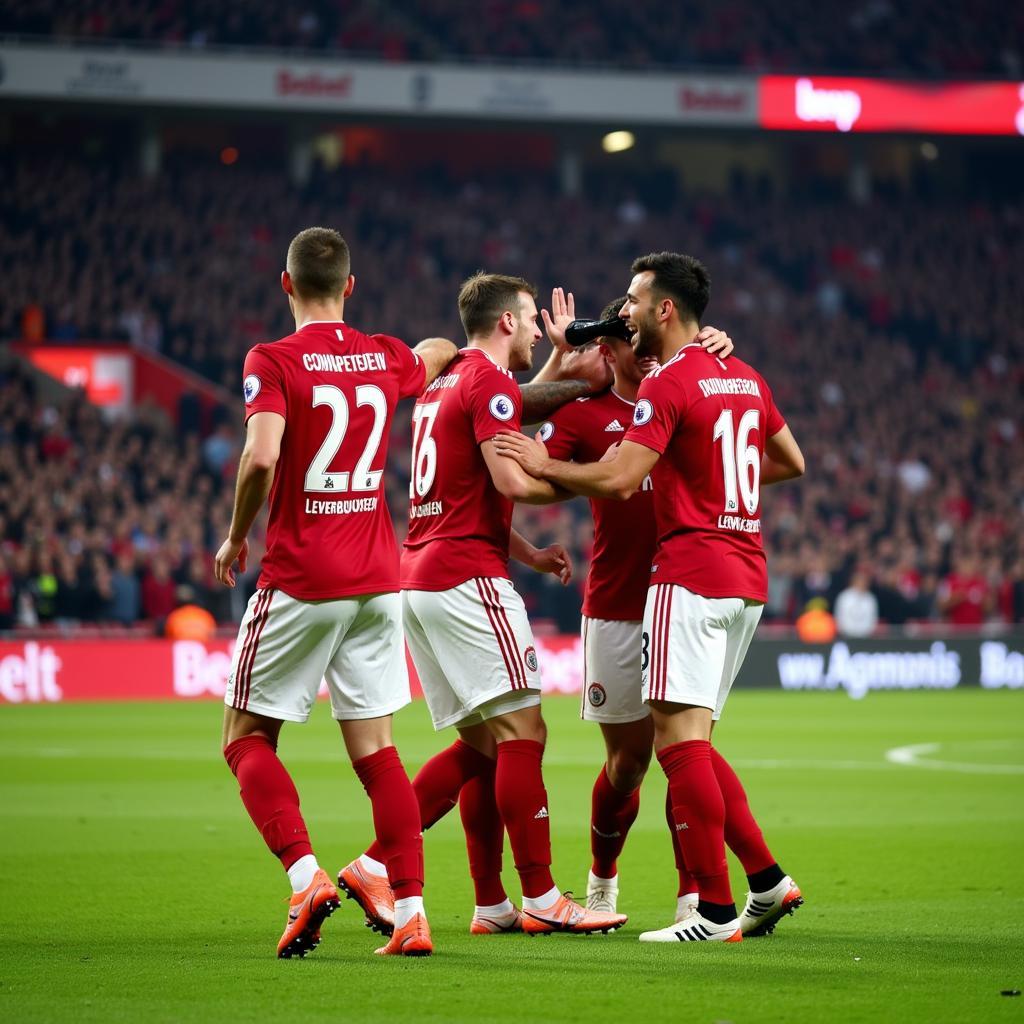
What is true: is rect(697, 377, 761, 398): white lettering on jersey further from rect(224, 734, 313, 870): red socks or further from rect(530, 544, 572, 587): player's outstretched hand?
rect(224, 734, 313, 870): red socks

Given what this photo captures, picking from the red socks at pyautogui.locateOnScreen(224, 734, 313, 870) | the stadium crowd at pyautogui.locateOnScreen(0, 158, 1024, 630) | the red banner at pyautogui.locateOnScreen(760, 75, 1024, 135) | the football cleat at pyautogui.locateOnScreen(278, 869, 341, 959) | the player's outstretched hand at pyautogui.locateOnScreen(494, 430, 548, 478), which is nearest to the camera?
the football cleat at pyautogui.locateOnScreen(278, 869, 341, 959)

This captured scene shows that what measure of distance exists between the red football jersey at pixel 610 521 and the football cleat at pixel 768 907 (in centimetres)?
119

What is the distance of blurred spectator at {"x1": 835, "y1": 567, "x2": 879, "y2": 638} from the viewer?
26.0 meters

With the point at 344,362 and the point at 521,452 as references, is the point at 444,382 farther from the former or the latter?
the point at 344,362

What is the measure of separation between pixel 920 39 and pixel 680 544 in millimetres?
38737

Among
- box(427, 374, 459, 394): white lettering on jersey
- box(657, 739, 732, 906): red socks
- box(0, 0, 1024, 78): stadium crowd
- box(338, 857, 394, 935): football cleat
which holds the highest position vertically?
box(0, 0, 1024, 78): stadium crowd

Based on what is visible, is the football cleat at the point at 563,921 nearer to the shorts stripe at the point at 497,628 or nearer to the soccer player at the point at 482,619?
the soccer player at the point at 482,619

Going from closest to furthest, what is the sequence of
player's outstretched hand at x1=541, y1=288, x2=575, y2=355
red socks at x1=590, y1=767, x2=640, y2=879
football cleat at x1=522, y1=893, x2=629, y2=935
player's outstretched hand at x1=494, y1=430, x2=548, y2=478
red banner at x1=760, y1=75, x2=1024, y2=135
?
1. player's outstretched hand at x1=494, y1=430, x2=548, y2=478
2. football cleat at x1=522, y1=893, x2=629, y2=935
3. red socks at x1=590, y1=767, x2=640, y2=879
4. player's outstretched hand at x1=541, y1=288, x2=575, y2=355
5. red banner at x1=760, y1=75, x2=1024, y2=135

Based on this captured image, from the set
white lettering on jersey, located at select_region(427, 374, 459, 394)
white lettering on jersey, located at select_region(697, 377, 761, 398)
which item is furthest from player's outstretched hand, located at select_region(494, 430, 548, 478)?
white lettering on jersey, located at select_region(697, 377, 761, 398)

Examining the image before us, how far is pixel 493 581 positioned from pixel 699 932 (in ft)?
4.95

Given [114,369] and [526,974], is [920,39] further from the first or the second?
[526,974]

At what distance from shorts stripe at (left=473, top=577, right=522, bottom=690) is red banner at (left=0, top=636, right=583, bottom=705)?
15358 mm

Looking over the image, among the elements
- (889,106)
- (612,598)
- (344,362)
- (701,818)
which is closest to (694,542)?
(612,598)

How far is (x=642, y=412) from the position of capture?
6297 mm
